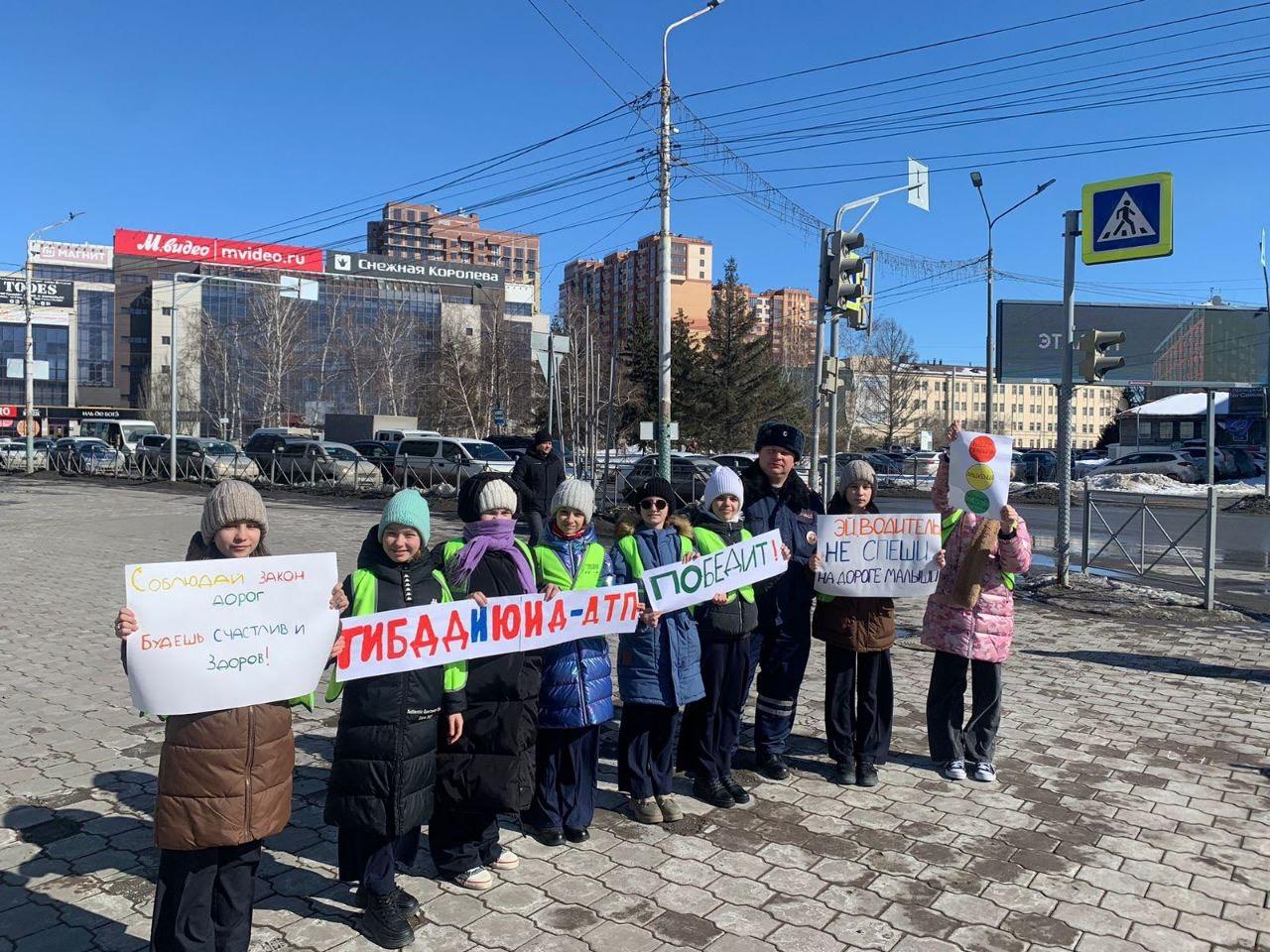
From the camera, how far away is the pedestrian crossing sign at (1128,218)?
11.3 metres

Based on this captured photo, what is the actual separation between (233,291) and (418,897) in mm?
97808

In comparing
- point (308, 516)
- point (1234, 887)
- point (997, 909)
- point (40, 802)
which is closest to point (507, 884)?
point (997, 909)

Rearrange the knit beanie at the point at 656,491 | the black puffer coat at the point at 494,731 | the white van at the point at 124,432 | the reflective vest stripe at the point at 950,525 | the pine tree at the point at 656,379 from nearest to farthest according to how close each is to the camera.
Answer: the black puffer coat at the point at 494,731
the knit beanie at the point at 656,491
the reflective vest stripe at the point at 950,525
the pine tree at the point at 656,379
the white van at the point at 124,432

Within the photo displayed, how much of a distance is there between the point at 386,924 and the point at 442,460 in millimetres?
26290

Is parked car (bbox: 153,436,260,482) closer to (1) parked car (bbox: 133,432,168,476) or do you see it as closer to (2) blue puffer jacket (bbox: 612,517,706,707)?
(1) parked car (bbox: 133,432,168,476)

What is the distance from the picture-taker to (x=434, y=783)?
3.83 m

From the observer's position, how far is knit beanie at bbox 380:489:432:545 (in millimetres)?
3557

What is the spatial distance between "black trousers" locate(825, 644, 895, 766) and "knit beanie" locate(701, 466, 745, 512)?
42.2 inches

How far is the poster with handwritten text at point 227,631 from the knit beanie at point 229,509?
0.41ft

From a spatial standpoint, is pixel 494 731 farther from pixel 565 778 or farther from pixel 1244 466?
pixel 1244 466

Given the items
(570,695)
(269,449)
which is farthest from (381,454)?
(570,695)

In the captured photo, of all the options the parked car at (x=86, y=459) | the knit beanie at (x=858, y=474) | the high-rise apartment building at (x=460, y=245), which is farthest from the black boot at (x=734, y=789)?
the high-rise apartment building at (x=460, y=245)

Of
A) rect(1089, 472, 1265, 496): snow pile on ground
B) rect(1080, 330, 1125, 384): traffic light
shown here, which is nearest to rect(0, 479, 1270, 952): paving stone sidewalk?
rect(1080, 330, 1125, 384): traffic light

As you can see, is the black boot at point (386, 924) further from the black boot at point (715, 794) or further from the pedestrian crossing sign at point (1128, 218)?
the pedestrian crossing sign at point (1128, 218)
